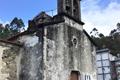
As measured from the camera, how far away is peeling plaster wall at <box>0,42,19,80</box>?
15.7m

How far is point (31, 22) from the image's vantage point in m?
17.3

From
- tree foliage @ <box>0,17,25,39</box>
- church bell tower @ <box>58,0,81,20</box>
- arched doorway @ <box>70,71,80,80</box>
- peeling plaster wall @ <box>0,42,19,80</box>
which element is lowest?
arched doorway @ <box>70,71,80,80</box>

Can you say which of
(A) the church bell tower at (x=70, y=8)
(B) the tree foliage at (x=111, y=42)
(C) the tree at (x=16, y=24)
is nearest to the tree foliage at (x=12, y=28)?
(C) the tree at (x=16, y=24)

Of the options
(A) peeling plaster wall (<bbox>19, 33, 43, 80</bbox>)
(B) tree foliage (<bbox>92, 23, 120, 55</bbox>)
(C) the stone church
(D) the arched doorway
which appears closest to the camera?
(A) peeling plaster wall (<bbox>19, 33, 43, 80</bbox>)

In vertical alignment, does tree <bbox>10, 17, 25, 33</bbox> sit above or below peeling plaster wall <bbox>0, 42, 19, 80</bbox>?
above

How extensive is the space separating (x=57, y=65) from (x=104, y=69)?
542 inches

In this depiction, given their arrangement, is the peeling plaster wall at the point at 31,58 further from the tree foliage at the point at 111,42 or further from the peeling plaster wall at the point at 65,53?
the tree foliage at the point at 111,42

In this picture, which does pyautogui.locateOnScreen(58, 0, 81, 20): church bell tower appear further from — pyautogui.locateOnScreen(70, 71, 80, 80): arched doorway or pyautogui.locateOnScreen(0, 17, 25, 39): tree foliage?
pyautogui.locateOnScreen(0, 17, 25, 39): tree foliage

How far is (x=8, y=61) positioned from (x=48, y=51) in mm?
2623

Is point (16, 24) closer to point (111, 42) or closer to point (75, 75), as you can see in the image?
point (111, 42)

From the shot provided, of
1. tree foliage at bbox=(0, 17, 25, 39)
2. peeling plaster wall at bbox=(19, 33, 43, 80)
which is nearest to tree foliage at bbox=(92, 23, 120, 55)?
tree foliage at bbox=(0, 17, 25, 39)

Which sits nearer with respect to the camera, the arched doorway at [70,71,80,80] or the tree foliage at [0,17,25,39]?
the arched doorway at [70,71,80,80]

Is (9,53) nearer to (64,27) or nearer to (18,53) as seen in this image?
(18,53)

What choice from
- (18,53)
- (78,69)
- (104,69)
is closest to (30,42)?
(18,53)
